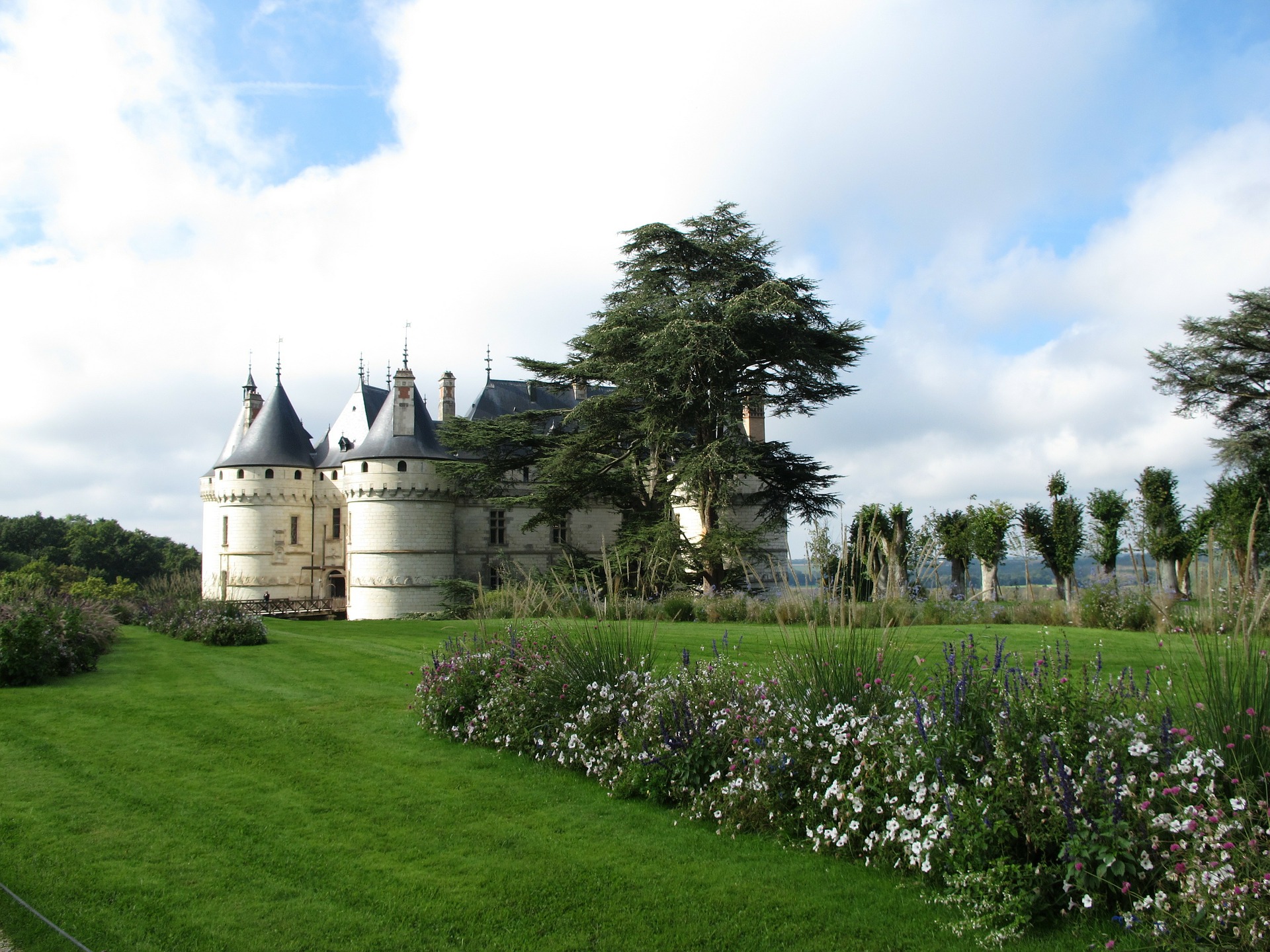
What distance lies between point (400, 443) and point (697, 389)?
1254 centimetres

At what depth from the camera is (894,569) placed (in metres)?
5.08

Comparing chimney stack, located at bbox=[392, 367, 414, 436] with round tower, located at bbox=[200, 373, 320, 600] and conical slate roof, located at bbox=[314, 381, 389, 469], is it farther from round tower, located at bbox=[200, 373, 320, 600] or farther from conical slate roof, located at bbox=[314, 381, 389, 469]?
round tower, located at bbox=[200, 373, 320, 600]

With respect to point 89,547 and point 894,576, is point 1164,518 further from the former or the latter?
point 89,547

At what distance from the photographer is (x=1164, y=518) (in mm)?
23547

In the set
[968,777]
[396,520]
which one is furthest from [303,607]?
[968,777]

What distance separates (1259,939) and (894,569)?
244 cm

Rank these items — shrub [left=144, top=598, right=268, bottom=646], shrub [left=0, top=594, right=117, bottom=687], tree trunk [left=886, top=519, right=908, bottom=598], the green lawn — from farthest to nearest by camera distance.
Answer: shrub [left=144, top=598, right=268, bottom=646] < shrub [left=0, top=594, right=117, bottom=687] < tree trunk [left=886, top=519, right=908, bottom=598] < the green lawn

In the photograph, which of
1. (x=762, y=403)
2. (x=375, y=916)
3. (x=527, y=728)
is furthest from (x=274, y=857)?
(x=762, y=403)

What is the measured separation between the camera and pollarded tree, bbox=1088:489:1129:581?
21500 millimetres

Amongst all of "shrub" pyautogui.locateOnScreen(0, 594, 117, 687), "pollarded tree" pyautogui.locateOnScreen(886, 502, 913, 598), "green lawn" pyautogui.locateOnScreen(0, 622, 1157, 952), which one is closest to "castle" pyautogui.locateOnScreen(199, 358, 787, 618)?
"shrub" pyautogui.locateOnScreen(0, 594, 117, 687)

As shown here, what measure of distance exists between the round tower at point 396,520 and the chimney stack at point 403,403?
0.08 ft

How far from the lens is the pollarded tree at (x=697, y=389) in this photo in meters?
22.7

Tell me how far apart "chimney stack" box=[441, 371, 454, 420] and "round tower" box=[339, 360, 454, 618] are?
2.49 metres

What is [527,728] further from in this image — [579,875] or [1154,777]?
[1154,777]
